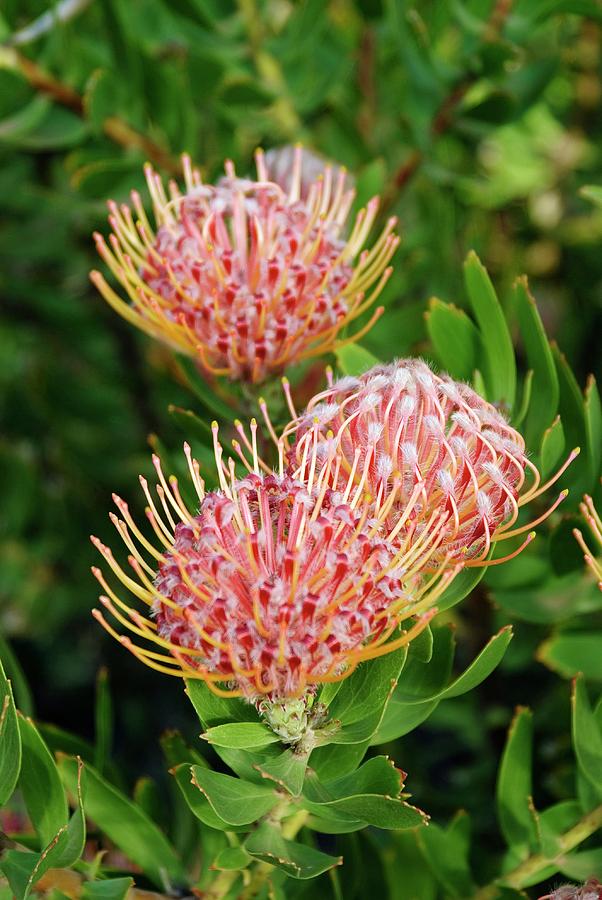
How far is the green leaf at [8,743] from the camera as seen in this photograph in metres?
0.58

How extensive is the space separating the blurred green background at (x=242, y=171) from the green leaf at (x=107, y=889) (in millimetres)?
240

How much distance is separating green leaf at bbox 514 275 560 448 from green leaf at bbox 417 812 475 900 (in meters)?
0.31

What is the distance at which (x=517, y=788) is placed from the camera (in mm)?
739

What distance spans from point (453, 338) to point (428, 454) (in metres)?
0.17

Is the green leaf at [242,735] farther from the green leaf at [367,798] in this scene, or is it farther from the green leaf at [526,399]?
the green leaf at [526,399]

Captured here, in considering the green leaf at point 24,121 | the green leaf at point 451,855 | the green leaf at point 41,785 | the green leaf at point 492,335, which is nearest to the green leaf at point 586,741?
the green leaf at point 451,855

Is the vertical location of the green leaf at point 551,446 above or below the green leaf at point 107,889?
above

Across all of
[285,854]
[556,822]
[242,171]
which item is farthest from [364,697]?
[242,171]

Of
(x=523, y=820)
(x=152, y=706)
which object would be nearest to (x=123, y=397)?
(x=152, y=706)

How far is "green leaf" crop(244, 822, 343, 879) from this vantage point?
1.85 ft

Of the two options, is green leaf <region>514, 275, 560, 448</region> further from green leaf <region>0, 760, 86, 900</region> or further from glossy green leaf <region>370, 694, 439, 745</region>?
green leaf <region>0, 760, 86, 900</region>

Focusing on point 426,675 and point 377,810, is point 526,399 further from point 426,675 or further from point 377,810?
point 377,810

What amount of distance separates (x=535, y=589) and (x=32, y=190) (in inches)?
33.0

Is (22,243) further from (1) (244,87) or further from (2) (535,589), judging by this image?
(2) (535,589)
